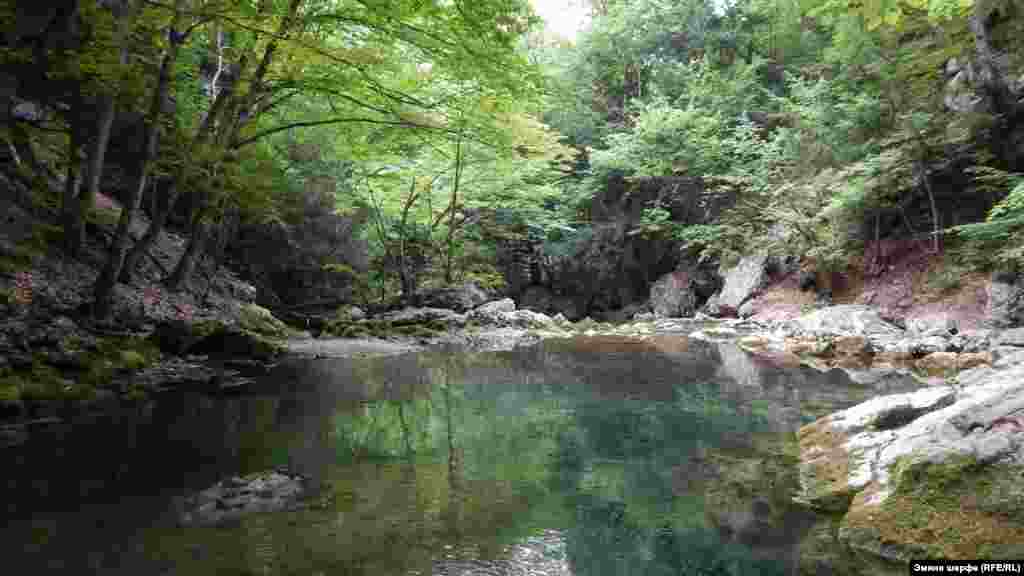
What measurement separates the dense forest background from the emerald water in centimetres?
366

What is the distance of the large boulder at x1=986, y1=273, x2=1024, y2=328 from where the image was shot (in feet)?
31.9

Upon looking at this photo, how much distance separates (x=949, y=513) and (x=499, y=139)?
848 cm

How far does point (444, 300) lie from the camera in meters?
18.8

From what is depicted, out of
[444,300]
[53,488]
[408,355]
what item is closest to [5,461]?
[53,488]

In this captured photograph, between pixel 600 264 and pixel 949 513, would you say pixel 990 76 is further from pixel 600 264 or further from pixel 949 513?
pixel 600 264

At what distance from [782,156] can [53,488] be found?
19628 millimetres

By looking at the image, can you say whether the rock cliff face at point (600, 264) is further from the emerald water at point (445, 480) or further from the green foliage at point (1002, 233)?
the emerald water at point (445, 480)

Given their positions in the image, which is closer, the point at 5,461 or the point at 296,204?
the point at 5,461

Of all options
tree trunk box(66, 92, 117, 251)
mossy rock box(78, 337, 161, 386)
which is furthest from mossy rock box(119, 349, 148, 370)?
tree trunk box(66, 92, 117, 251)

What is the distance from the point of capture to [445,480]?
13.9 ft

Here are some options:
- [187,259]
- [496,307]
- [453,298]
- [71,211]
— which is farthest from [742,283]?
[71,211]

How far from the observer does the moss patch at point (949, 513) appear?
2793 mm

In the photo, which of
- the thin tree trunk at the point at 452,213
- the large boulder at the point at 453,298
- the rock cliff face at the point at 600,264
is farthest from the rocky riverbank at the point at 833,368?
the rock cliff face at the point at 600,264

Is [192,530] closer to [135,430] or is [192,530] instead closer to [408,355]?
[135,430]
